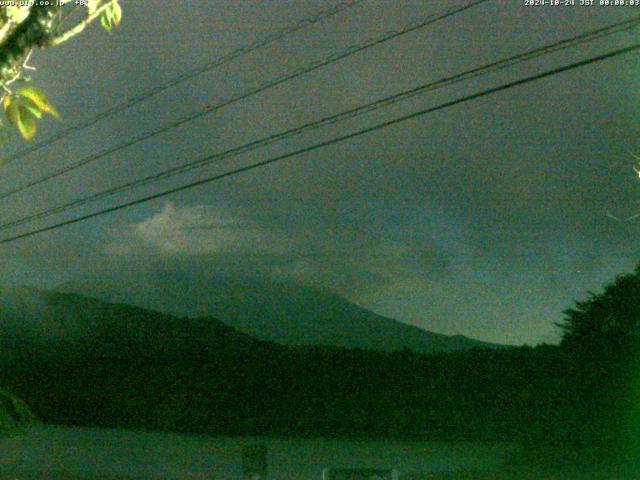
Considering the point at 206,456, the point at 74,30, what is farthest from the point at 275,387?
the point at 74,30

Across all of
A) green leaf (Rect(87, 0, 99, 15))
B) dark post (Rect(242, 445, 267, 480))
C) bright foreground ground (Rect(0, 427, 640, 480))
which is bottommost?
dark post (Rect(242, 445, 267, 480))

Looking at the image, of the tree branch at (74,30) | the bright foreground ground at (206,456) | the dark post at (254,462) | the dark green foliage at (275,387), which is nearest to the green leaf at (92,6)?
the tree branch at (74,30)

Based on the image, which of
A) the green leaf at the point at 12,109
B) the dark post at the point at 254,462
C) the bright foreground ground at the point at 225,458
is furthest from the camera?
the bright foreground ground at the point at 225,458

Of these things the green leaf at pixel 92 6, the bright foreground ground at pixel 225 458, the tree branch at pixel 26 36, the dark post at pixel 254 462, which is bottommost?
the dark post at pixel 254 462

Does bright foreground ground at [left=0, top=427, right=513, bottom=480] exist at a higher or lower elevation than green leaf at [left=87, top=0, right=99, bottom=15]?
lower

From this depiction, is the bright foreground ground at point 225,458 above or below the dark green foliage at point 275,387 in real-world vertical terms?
below

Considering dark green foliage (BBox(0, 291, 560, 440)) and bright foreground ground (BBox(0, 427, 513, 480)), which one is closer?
bright foreground ground (BBox(0, 427, 513, 480))

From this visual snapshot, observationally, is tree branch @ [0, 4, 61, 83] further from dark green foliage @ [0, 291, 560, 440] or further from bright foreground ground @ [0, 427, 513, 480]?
dark green foliage @ [0, 291, 560, 440]

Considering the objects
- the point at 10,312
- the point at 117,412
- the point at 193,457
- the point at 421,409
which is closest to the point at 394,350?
the point at 421,409

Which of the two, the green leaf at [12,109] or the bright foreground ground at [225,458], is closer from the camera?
the green leaf at [12,109]

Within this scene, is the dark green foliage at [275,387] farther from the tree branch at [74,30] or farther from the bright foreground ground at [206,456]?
the tree branch at [74,30]

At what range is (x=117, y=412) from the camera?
834 inches

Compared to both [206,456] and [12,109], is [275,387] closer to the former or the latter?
[206,456]

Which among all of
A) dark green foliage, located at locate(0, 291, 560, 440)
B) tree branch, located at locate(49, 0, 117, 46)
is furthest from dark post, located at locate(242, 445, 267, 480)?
dark green foliage, located at locate(0, 291, 560, 440)
